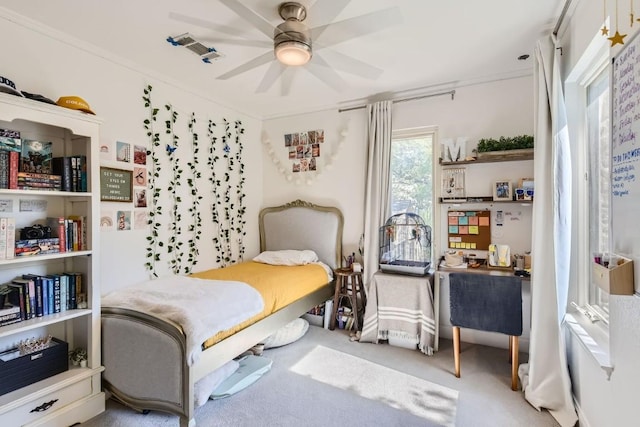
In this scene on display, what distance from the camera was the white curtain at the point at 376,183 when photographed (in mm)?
3525

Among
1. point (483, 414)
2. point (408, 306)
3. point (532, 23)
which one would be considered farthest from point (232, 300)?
point (532, 23)

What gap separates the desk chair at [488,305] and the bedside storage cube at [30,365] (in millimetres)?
2821

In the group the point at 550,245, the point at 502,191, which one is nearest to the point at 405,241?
the point at 502,191

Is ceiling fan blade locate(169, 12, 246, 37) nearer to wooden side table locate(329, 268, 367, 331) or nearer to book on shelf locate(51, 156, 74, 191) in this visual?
book on shelf locate(51, 156, 74, 191)

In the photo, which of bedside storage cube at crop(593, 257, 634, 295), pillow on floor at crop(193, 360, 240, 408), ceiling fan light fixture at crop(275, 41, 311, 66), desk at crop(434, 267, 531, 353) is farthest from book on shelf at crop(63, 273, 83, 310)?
bedside storage cube at crop(593, 257, 634, 295)

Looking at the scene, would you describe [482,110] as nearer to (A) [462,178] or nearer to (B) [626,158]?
(A) [462,178]

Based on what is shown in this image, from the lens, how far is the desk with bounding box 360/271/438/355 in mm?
2973

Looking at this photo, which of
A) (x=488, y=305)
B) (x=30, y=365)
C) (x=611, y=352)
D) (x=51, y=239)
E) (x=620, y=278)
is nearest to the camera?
(x=620, y=278)

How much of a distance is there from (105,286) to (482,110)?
381 centimetres

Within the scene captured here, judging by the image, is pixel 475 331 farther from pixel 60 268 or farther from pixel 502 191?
pixel 60 268

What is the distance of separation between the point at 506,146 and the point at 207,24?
8.77ft

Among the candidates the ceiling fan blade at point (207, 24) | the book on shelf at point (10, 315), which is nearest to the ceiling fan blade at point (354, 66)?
the ceiling fan blade at point (207, 24)

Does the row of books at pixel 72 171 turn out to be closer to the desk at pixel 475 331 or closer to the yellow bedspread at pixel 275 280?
the yellow bedspread at pixel 275 280

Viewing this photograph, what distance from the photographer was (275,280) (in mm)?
Result: 3000
